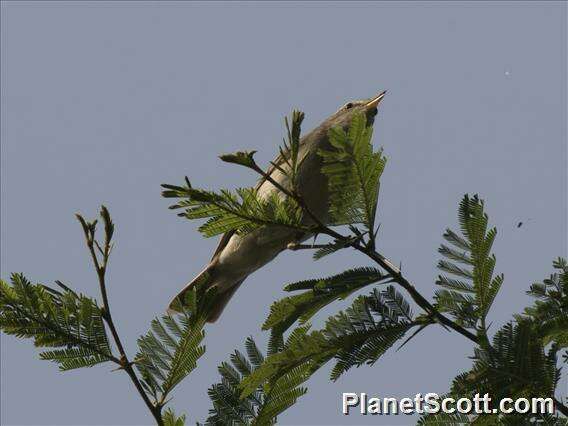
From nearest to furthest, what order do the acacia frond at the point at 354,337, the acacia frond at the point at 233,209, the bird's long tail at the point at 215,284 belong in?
1. the acacia frond at the point at 233,209
2. the acacia frond at the point at 354,337
3. the bird's long tail at the point at 215,284

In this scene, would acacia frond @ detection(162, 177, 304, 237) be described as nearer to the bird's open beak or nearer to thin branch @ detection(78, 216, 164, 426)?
thin branch @ detection(78, 216, 164, 426)

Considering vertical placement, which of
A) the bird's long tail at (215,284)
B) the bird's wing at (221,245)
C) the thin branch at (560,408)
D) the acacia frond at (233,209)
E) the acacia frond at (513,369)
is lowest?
the thin branch at (560,408)

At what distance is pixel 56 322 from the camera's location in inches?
133

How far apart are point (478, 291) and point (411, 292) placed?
1.18 feet

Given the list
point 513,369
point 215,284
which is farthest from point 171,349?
point 215,284

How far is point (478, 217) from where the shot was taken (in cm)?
348

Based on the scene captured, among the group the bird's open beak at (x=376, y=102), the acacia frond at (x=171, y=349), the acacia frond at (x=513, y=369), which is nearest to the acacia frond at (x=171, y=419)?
the acacia frond at (x=171, y=349)

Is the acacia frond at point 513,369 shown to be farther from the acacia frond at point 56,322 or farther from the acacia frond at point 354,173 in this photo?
the acacia frond at point 56,322

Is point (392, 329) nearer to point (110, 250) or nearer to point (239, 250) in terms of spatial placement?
point (110, 250)

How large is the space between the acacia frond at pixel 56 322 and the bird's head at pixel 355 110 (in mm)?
3733

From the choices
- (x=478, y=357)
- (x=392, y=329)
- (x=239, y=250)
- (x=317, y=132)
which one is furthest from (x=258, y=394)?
(x=317, y=132)

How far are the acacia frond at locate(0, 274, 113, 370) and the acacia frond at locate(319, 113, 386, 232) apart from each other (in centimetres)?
103

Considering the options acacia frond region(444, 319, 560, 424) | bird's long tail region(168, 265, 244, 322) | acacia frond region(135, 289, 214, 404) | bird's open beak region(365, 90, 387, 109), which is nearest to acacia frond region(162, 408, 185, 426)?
acacia frond region(135, 289, 214, 404)

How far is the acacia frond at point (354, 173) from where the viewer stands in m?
3.16
